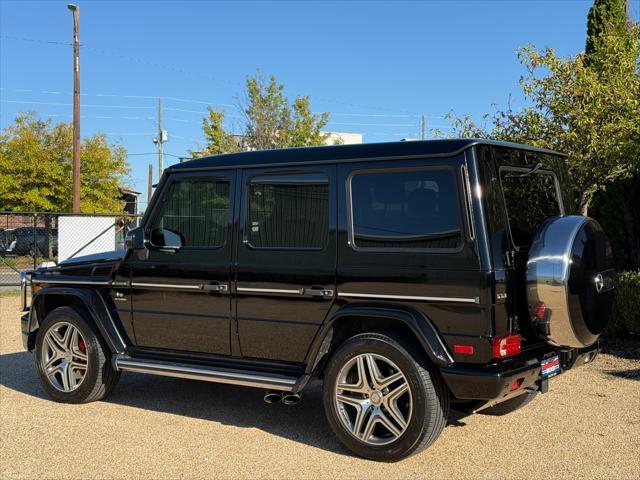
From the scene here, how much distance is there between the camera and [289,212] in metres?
5.16

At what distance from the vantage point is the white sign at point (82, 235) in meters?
15.9

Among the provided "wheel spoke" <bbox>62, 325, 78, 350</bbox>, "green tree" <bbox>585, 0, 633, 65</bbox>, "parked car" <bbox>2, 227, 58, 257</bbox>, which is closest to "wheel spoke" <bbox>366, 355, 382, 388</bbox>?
"wheel spoke" <bbox>62, 325, 78, 350</bbox>

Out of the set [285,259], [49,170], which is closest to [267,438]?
[285,259]

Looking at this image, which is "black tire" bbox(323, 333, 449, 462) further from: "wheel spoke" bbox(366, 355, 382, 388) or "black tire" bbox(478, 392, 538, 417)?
"black tire" bbox(478, 392, 538, 417)

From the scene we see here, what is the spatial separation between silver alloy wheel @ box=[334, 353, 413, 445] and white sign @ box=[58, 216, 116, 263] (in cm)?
1211

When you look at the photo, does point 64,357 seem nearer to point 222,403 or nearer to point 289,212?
point 222,403

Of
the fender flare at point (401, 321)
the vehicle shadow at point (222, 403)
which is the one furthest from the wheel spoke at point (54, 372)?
the fender flare at point (401, 321)

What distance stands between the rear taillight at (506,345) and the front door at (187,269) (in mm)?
2066

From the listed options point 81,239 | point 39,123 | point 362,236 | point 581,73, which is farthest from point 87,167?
point 362,236

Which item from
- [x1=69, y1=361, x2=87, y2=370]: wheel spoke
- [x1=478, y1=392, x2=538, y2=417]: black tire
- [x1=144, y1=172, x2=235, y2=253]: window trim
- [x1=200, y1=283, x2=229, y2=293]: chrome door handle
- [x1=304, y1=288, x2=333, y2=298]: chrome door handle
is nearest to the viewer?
[x1=304, y1=288, x2=333, y2=298]: chrome door handle

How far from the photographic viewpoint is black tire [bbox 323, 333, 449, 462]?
4.39m

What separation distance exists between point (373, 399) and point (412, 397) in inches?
12.3

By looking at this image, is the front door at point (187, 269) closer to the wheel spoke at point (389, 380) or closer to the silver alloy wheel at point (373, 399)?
the silver alloy wheel at point (373, 399)

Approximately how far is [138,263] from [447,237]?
8.98 feet
